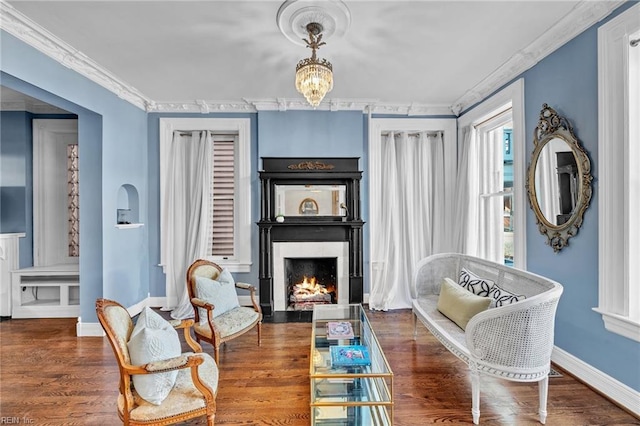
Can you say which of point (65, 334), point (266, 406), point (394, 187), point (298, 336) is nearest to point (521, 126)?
point (394, 187)

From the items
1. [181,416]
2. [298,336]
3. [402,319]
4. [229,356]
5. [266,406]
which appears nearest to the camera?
[181,416]

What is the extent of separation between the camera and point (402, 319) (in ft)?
12.9

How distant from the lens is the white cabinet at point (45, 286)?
3.91 metres

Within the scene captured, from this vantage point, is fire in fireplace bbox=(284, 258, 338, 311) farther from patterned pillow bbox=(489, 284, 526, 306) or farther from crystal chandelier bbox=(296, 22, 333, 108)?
crystal chandelier bbox=(296, 22, 333, 108)

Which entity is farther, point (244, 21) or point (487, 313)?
point (244, 21)

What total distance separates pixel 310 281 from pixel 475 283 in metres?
2.22

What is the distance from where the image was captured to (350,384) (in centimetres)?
208

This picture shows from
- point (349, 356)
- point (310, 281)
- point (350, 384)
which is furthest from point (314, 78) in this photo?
point (310, 281)

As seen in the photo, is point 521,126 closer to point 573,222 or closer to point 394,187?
point 573,222

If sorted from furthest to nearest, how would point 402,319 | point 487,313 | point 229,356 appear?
1. point 402,319
2. point 229,356
3. point 487,313

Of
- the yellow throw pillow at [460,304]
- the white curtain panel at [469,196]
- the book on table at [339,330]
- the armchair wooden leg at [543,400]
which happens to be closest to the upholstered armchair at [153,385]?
the book on table at [339,330]

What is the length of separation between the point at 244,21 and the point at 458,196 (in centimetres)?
329

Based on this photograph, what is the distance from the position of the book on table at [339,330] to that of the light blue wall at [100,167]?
8.66 ft

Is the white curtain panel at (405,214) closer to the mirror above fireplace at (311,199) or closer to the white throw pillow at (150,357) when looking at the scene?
the mirror above fireplace at (311,199)
